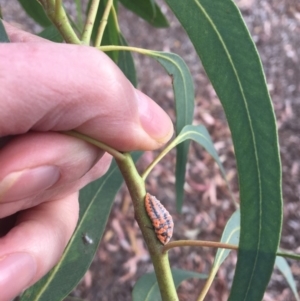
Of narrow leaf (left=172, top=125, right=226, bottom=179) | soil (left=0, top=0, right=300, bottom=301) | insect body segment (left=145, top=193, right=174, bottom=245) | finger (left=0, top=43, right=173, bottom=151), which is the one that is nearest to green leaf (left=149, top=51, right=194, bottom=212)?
narrow leaf (left=172, top=125, right=226, bottom=179)

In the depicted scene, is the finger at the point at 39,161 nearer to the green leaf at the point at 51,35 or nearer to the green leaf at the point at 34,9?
the green leaf at the point at 51,35

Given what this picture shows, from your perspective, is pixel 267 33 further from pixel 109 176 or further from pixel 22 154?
pixel 22 154

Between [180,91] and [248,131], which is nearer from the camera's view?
[248,131]

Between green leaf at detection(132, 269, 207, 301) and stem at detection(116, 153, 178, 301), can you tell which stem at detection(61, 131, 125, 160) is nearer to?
stem at detection(116, 153, 178, 301)

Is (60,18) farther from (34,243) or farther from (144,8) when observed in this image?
(144,8)

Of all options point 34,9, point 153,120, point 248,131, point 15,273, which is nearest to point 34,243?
point 15,273

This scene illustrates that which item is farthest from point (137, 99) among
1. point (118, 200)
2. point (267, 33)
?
point (267, 33)

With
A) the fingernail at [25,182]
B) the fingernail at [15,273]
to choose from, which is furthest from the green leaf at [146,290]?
the fingernail at [25,182]
